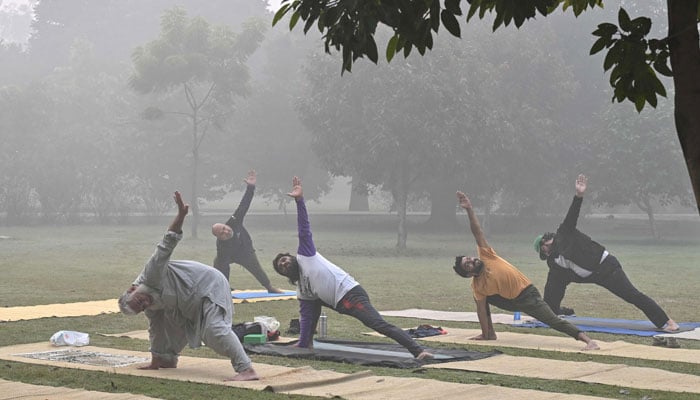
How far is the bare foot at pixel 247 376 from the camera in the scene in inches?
363

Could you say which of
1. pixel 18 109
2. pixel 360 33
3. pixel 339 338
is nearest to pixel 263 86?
pixel 18 109

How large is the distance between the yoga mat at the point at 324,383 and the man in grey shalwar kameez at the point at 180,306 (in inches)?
8.0

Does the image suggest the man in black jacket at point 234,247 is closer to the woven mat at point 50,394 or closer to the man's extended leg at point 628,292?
the man's extended leg at point 628,292

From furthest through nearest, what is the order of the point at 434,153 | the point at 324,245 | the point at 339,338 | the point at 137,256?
the point at 324,245, the point at 434,153, the point at 137,256, the point at 339,338

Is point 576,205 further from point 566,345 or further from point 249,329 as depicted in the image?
point 249,329

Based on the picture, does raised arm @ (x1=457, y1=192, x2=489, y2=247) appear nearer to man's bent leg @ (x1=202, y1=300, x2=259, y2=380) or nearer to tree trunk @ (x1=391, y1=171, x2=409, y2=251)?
man's bent leg @ (x1=202, y1=300, x2=259, y2=380)

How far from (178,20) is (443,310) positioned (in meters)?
25.8

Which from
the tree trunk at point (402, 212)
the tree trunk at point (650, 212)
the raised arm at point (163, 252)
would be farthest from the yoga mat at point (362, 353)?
the tree trunk at point (650, 212)

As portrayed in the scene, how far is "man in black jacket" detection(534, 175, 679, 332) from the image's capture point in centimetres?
1378

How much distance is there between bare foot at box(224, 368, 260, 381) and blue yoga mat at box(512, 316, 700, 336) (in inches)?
230

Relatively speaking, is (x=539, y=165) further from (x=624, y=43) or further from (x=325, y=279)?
(x=624, y=43)

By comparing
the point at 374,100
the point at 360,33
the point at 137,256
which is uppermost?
the point at 374,100

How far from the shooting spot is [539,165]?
4184cm

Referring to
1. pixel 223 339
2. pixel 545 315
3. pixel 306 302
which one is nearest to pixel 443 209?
pixel 545 315
